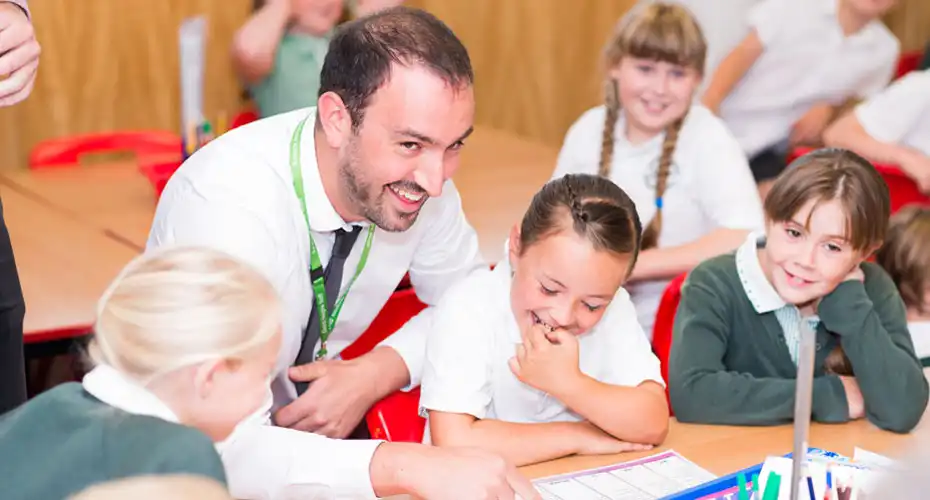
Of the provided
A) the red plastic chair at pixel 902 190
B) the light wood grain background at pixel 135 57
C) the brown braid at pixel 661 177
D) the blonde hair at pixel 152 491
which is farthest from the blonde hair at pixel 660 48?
the blonde hair at pixel 152 491

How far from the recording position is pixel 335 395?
190 centimetres

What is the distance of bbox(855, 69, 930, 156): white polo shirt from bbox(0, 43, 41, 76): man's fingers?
2.44m

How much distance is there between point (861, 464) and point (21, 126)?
9.83 ft

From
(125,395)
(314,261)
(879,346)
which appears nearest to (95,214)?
(314,261)

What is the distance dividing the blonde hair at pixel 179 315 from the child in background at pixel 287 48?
7.25 feet

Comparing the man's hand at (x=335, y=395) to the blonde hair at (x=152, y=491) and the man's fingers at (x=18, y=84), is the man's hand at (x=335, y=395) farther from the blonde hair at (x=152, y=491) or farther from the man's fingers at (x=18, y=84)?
the blonde hair at (x=152, y=491)

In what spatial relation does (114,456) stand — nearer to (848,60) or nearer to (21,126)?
(21,126)

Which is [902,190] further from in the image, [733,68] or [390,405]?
[390,405]

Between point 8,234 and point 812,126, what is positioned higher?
point 812,126

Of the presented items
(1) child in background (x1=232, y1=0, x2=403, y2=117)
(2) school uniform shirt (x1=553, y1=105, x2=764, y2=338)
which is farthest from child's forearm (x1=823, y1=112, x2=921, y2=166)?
(1) child in background (x1=232, y1=0, x2=403, y2=117)

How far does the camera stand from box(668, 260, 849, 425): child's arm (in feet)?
5.90

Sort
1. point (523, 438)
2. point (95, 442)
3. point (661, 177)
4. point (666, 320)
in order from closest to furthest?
point (95, 442) < point (523, 438) < point (666, 320) < point (661, 177)

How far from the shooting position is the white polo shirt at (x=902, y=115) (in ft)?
10.8

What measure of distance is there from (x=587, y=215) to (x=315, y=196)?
1.56 ft
